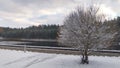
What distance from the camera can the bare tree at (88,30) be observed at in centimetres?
1391

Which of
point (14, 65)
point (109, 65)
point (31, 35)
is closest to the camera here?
point (109, 65)

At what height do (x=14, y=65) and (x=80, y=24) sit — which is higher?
(x=80, y=24)

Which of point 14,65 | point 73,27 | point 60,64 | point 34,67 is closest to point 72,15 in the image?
point 73,27

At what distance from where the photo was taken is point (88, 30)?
13.9 metres

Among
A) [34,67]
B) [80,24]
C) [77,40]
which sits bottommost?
[34,67]

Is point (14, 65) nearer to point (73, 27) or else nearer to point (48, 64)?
point (48, 64)

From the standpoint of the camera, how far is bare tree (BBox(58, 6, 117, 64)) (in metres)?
13.9

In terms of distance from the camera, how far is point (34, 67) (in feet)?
46.8

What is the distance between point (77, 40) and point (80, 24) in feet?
3.50

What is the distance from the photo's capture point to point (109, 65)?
1388 centimetres

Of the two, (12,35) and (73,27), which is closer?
(73,27)

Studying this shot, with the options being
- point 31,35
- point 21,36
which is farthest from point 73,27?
point 21,36

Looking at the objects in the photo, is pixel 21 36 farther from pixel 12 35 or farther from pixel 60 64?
pixel 60 64

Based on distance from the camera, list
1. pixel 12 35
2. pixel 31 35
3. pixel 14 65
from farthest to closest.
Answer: pixel 12 35 → pixel 31 35 → pixel 14 65
